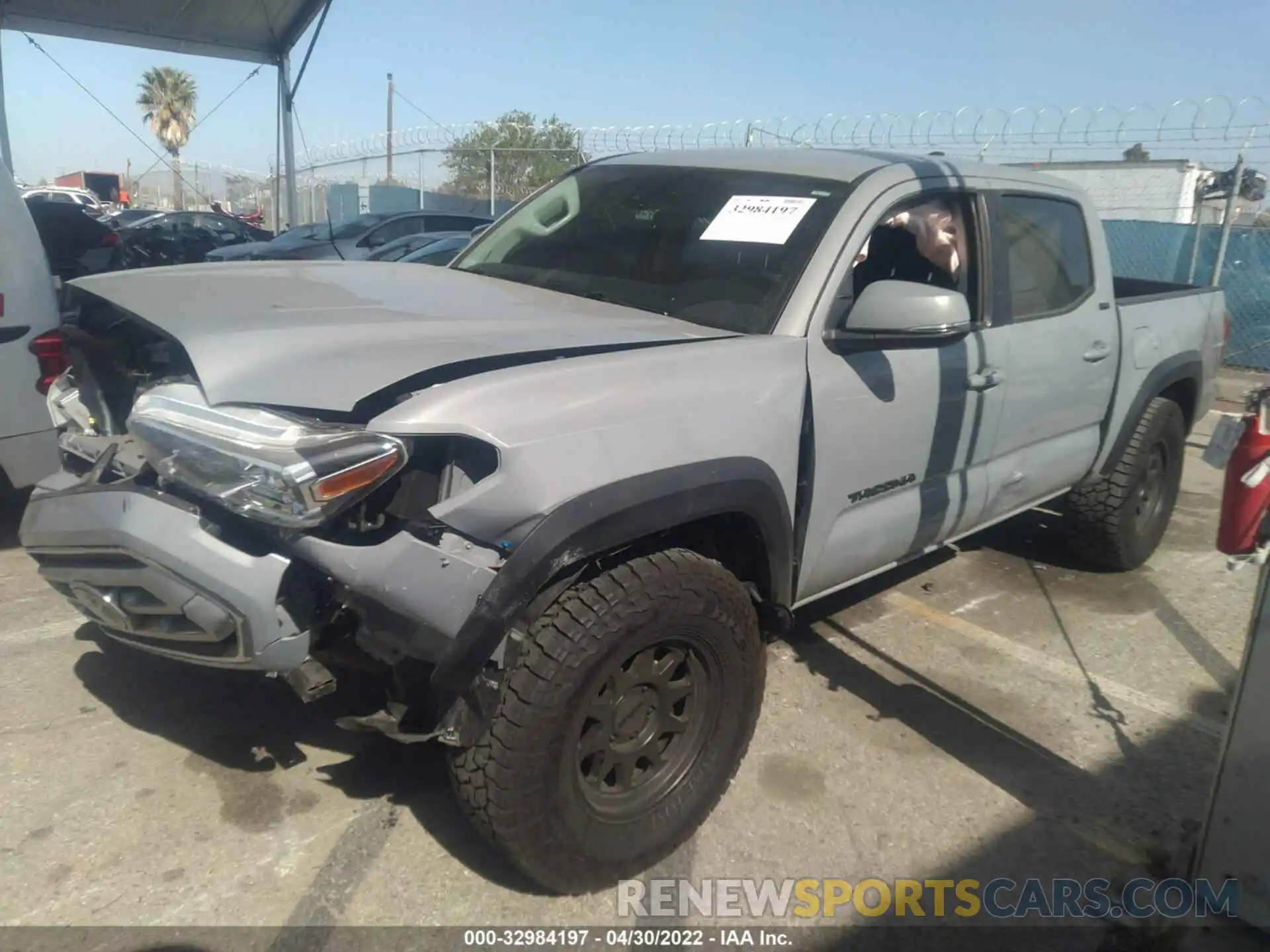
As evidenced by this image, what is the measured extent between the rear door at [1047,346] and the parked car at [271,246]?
9059mm

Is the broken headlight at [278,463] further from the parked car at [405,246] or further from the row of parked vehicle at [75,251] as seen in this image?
the parked car at [405,246]

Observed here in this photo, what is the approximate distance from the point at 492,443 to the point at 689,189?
174cm

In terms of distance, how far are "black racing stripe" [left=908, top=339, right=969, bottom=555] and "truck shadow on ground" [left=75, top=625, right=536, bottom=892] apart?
181 centimetres

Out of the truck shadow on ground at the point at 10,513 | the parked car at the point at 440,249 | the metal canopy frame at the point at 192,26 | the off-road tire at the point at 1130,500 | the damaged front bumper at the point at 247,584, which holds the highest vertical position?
the metal canopy frame at the point at 192,26

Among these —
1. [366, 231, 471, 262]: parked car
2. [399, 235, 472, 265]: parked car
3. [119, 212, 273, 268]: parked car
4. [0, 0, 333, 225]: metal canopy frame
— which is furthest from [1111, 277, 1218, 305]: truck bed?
[0, 0, 333, 225]: metal canopy frame

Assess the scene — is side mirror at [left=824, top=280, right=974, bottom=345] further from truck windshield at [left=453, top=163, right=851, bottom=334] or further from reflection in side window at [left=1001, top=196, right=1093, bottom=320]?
reflection in side window at [left=1001, top=196, right=1093, bottom=320]

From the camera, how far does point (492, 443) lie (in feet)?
6.78

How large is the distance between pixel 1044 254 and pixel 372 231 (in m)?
9.55

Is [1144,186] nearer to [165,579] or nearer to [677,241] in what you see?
[677,241]

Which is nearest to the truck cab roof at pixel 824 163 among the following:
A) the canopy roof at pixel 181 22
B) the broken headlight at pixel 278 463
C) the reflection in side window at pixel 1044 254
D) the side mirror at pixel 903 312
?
the reflection in side window at pixel 1044 254

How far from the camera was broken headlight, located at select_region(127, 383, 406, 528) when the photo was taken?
2031 mm

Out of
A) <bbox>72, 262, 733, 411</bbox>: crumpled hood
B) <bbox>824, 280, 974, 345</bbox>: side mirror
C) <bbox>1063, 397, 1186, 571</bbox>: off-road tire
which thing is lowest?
<bbox>1063, 397, 1186, 571</bbox>: off-road tire

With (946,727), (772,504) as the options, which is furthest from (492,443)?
(946,727)

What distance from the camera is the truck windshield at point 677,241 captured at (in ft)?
9.77
